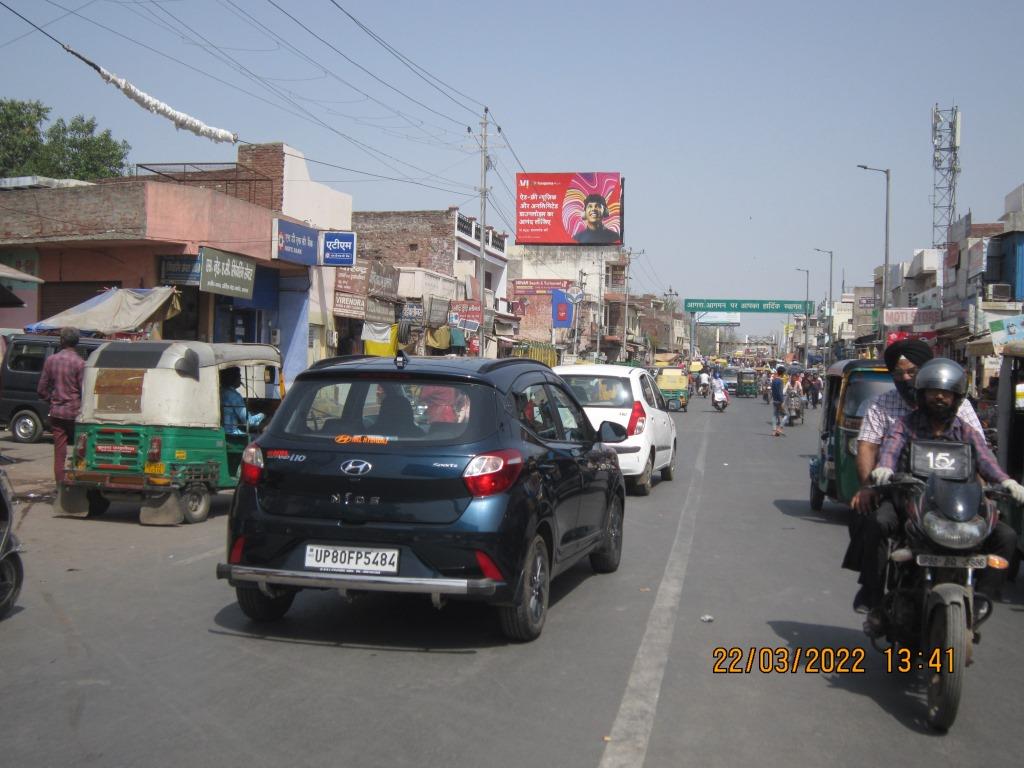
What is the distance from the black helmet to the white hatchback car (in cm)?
833

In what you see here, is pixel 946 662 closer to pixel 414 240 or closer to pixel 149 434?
pixel 149 434

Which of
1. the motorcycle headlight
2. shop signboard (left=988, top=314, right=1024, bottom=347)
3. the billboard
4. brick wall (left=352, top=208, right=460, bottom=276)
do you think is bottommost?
the motorcycle headlight

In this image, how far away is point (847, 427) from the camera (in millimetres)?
11523

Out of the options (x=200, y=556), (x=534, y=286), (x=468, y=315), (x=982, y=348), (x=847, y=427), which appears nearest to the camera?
(x=200, y=556)

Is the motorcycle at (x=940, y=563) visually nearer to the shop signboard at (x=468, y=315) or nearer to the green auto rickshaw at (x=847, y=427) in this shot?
the green auto rickshaw at (x=847, y=427)

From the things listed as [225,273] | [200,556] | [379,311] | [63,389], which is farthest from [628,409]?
[379,311]

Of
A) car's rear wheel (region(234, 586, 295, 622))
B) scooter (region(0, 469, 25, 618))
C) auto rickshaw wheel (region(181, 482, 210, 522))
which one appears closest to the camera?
car's rear wheel (region(234, 586, 295, 622))

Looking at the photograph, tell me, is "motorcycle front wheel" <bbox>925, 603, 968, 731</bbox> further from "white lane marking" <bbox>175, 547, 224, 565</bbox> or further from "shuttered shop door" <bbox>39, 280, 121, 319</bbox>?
"shuttered shop door" <bbox>39, 280, 121, 319</bbox>

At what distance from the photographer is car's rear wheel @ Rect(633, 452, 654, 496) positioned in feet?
45.4

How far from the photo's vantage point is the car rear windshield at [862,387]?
38.2ft

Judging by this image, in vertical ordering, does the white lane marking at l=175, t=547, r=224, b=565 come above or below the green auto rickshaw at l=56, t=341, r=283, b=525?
below

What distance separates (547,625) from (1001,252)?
3535 cm

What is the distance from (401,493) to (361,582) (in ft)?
1.81

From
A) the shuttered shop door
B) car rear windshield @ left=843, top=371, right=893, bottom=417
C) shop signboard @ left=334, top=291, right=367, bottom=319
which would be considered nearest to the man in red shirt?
car rear windshield @ left=843, top=371, right=893, bottom=417
